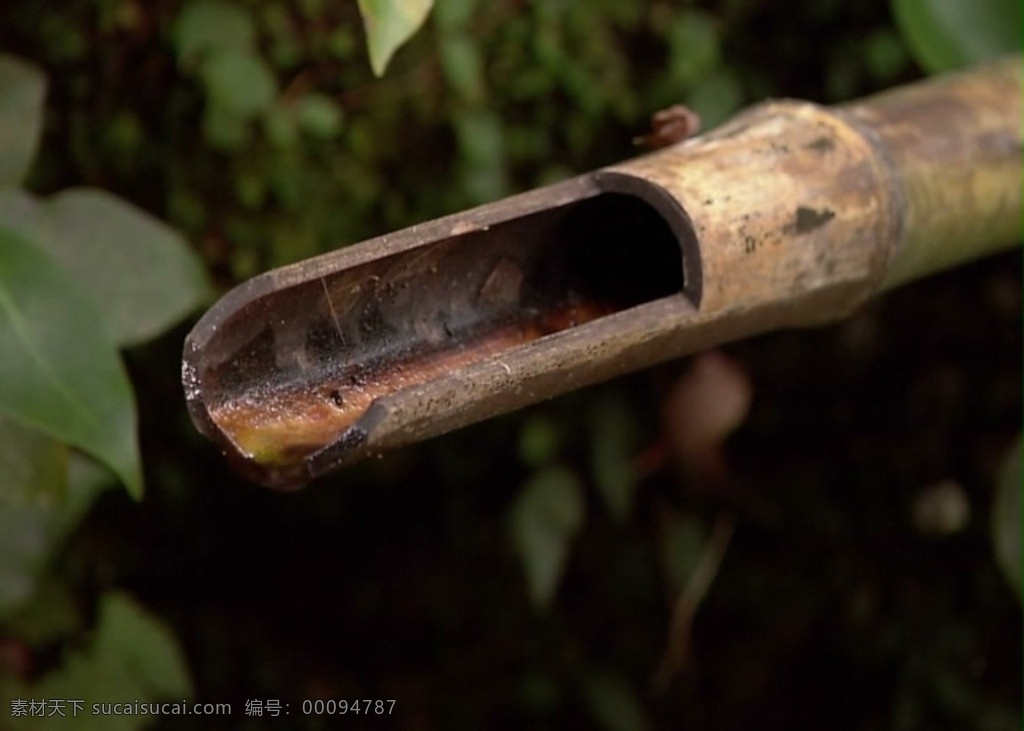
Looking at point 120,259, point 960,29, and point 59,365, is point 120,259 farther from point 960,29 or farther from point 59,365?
point 960,29

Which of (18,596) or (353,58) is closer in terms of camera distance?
(18,596)

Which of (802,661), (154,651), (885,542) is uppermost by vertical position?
(154,651)

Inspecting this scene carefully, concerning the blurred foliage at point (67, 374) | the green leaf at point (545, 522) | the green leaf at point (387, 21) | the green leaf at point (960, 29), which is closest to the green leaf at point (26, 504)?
the blurred foliage at point (67, 374)

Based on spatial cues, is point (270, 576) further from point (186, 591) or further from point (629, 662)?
point (629, 662)

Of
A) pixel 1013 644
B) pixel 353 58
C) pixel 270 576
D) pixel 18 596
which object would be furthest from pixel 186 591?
pixel 1013 644

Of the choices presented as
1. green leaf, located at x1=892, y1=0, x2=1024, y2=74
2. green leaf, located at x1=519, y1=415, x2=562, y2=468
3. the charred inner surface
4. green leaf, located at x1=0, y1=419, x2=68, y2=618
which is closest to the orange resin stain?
the charred inner surface

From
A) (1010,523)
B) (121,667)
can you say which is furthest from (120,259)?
(1010,523)

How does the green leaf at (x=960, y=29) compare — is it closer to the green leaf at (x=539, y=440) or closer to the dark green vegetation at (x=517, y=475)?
the dark green vegetation at (x=517, y=475)

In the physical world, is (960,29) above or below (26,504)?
above
